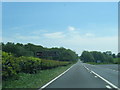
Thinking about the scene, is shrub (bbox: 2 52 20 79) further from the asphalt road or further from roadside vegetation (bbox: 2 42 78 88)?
the asphalt road

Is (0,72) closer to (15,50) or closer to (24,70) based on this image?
(24,70)

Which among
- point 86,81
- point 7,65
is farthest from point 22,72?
point 7,65

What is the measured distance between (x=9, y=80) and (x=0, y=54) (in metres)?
2.77

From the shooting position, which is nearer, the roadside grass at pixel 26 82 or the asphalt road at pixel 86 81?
the roadside grass at pixel 26 82

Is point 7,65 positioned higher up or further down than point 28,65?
higher up

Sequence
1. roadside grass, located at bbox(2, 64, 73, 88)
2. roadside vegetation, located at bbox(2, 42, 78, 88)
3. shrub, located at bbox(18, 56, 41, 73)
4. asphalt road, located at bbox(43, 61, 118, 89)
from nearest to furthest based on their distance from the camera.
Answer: roadside grass, located at bbox(2, 64, 73, 88)
asphalt road, located at bbox(43, 61, 118, 89)
roadside vegetation, located at bbox(2, 42, 78, 88)
shrub, located at bbox(18, 56, 41, 73)

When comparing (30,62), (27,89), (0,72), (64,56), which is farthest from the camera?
(64,56)

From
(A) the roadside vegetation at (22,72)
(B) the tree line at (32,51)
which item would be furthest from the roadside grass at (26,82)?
(B) the tree line at (32,51)

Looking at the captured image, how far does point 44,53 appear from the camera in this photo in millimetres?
56969

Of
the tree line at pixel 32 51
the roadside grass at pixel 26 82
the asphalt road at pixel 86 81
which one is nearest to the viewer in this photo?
the roadside grass at pixel 26 82

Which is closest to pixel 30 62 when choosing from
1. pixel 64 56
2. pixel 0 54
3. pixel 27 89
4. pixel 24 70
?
pixel 24 70

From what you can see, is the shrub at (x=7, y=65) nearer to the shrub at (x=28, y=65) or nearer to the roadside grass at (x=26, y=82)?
the roadside grass at (x=26, y=82)

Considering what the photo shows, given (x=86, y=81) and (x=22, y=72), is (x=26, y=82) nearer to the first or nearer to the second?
(x=86, y=81)

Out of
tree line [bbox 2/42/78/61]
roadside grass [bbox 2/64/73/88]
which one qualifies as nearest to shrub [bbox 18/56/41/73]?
tree line [bbox 2/42/78/61]
